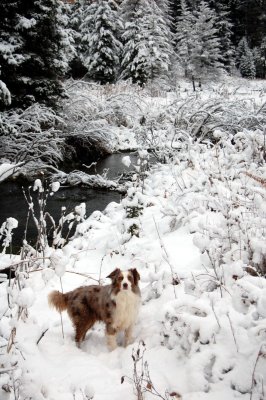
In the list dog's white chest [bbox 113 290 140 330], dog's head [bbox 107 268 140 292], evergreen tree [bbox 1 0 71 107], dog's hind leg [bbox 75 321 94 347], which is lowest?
dog's hind leg [bbox 75 321 94 347]

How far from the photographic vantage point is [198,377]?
258 centimetres

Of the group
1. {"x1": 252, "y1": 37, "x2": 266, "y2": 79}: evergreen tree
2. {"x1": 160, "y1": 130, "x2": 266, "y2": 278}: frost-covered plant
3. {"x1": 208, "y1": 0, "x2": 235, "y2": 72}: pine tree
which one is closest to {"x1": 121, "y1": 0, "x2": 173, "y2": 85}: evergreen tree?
{"x1": 208, "y1": 0, "x2": 235, "y2": 72}: pine tree

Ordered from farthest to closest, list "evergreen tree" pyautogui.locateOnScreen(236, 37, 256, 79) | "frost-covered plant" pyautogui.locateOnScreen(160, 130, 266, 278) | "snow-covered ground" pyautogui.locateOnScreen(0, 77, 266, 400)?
"evergreen tree" pyautogui.locateOnScreen(236, 37, 256, 79)
"frost-covered plant" pyautogui.locateOnScreen(160, 130, 266, 278)
"snow-covered ground" pyautogui.locateOnScreen(0, 77, 266, 400)

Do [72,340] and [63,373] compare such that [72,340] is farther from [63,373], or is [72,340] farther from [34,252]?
[34,252]

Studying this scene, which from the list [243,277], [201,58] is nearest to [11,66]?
[243,277]

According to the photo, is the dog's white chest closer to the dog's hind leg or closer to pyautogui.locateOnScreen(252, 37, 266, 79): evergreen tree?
the dog's hind leg

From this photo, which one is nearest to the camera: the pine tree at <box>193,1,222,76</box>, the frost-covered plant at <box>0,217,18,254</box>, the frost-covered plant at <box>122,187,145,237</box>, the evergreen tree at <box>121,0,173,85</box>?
the frost-covered plant at <box>0,217,18,254</box>

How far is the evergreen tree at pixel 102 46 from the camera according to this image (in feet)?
91.6

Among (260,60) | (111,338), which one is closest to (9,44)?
(111,338)

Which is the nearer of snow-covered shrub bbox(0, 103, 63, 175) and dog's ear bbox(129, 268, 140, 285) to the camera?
dog's ear bbox(129, 268, 140, 285)

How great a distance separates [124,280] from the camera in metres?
3.29

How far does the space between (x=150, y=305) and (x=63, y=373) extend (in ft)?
3.76

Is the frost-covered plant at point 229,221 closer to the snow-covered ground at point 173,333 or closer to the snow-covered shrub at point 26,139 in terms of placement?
the snow-covered ground at point 173,333

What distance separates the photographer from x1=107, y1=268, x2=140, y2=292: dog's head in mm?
3277
